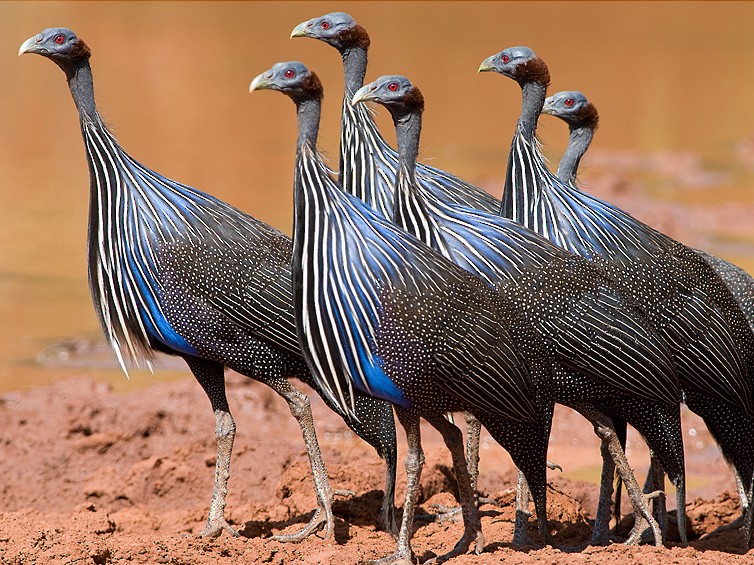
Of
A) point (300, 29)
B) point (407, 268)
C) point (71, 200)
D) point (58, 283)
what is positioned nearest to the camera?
point (407, 268)

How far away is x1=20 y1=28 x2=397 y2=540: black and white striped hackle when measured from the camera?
662cm

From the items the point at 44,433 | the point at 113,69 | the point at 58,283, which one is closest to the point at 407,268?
the point at 44,433

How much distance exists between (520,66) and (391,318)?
6.74 ft

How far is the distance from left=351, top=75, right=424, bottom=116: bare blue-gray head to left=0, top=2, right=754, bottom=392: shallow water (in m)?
3.51

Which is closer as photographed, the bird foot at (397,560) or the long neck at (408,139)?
the bird foot at (397,560)

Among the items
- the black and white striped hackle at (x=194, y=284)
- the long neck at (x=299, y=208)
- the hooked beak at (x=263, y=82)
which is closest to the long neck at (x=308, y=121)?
the long neck at (x=299, y=208)

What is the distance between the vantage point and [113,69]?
24.8 m

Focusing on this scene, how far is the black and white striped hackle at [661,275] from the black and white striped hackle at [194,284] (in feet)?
4.44

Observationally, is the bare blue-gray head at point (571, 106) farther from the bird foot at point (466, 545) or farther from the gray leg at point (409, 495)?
the bird foot at point (466, 545)

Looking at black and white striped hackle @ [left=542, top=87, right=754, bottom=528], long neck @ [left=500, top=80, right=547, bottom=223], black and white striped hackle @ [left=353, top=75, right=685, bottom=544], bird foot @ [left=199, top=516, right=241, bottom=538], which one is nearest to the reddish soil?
bird foot @ [left=199, top=516, right=241, bottom=538]

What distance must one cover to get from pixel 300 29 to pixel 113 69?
18.3m

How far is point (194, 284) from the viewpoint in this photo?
21.7ft

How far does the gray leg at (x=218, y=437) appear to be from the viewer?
22.6 ft

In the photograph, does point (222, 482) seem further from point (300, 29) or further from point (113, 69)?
point (113, 69)
